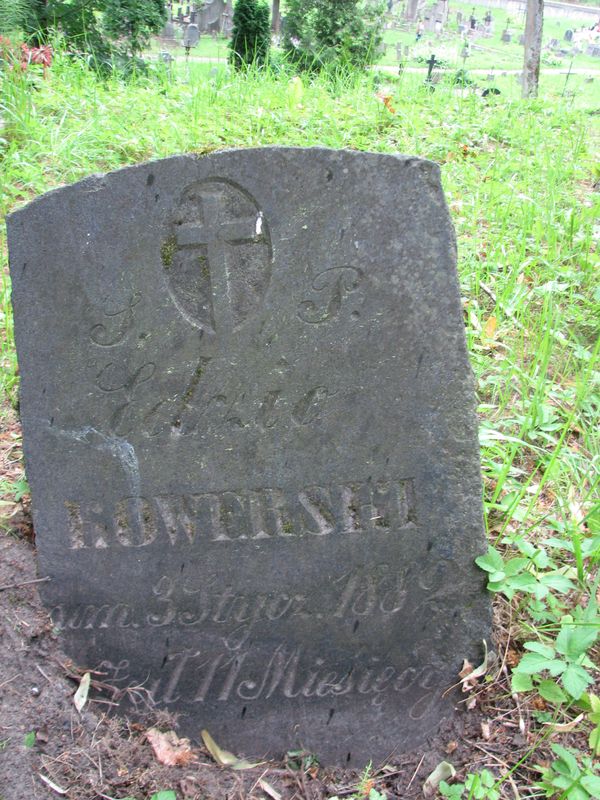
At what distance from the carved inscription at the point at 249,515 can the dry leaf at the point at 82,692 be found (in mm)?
342

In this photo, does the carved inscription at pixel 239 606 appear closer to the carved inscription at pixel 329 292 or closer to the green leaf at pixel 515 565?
the green leaf at pixel 515 565

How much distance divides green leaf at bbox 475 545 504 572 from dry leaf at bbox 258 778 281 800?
0.75m

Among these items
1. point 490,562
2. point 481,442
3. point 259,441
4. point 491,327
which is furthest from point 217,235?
point 491,327

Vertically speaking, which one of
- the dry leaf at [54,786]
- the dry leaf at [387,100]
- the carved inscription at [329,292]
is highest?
the dry leaf at [387,100]

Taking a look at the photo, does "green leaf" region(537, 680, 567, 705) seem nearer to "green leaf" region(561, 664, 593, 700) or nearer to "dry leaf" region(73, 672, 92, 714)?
"green leaf" region(561, 664, 593, 700)

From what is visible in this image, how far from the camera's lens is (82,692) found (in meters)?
1.91

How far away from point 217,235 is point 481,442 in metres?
1.18

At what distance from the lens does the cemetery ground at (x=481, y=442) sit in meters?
1.79

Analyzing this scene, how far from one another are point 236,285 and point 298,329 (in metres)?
0.18

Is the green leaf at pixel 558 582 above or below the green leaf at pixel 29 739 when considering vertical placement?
above

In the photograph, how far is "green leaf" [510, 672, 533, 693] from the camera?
6.12 ft

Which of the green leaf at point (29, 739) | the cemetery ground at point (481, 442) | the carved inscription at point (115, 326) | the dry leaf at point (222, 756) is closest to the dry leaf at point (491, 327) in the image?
the cemetery ground at point (481, 442)

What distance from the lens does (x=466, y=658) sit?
198 centimetres

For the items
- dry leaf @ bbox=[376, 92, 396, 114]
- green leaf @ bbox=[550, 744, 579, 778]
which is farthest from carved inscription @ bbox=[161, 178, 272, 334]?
dry leaf @ bbox=[376, 92, 396, 114]
